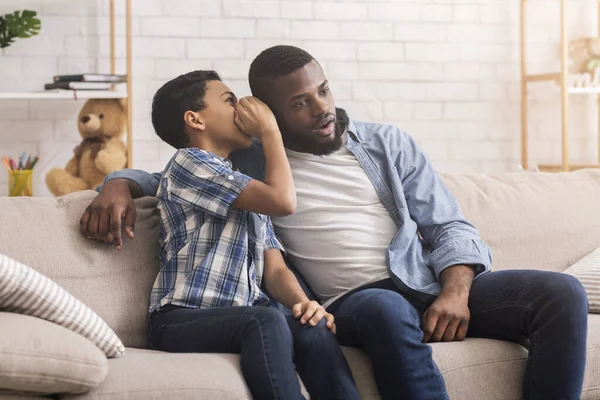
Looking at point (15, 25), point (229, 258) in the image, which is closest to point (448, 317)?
point (229, 258)

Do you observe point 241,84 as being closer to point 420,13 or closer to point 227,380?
point 420,13

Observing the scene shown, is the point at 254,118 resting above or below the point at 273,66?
below

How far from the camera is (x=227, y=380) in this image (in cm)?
165

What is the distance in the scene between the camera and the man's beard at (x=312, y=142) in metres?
2.16

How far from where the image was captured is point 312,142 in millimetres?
2168

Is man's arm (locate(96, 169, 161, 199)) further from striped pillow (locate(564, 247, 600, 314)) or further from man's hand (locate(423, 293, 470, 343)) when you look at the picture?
striped pillow (locate(564, 247, 600, 314))

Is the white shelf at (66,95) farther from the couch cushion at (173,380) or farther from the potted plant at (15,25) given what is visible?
the couch cushion at (173,380)

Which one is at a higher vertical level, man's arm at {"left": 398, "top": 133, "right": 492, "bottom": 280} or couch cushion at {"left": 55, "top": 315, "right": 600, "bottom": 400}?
man's arm at {"left": 398, "top": 133, "right": 492, "bottom": 280}

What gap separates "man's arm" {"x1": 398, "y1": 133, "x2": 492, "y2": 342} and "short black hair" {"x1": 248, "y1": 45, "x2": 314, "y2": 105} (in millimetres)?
347

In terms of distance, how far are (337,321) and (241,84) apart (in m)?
2.23

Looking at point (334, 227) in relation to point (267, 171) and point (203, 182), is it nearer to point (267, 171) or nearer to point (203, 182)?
point (267, 171)

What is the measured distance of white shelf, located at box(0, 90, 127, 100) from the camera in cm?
353

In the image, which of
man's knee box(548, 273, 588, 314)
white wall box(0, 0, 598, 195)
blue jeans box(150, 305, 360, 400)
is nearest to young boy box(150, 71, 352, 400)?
blue jeans box(150, 305, 360, 400)

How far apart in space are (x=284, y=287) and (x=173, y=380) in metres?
0.42
